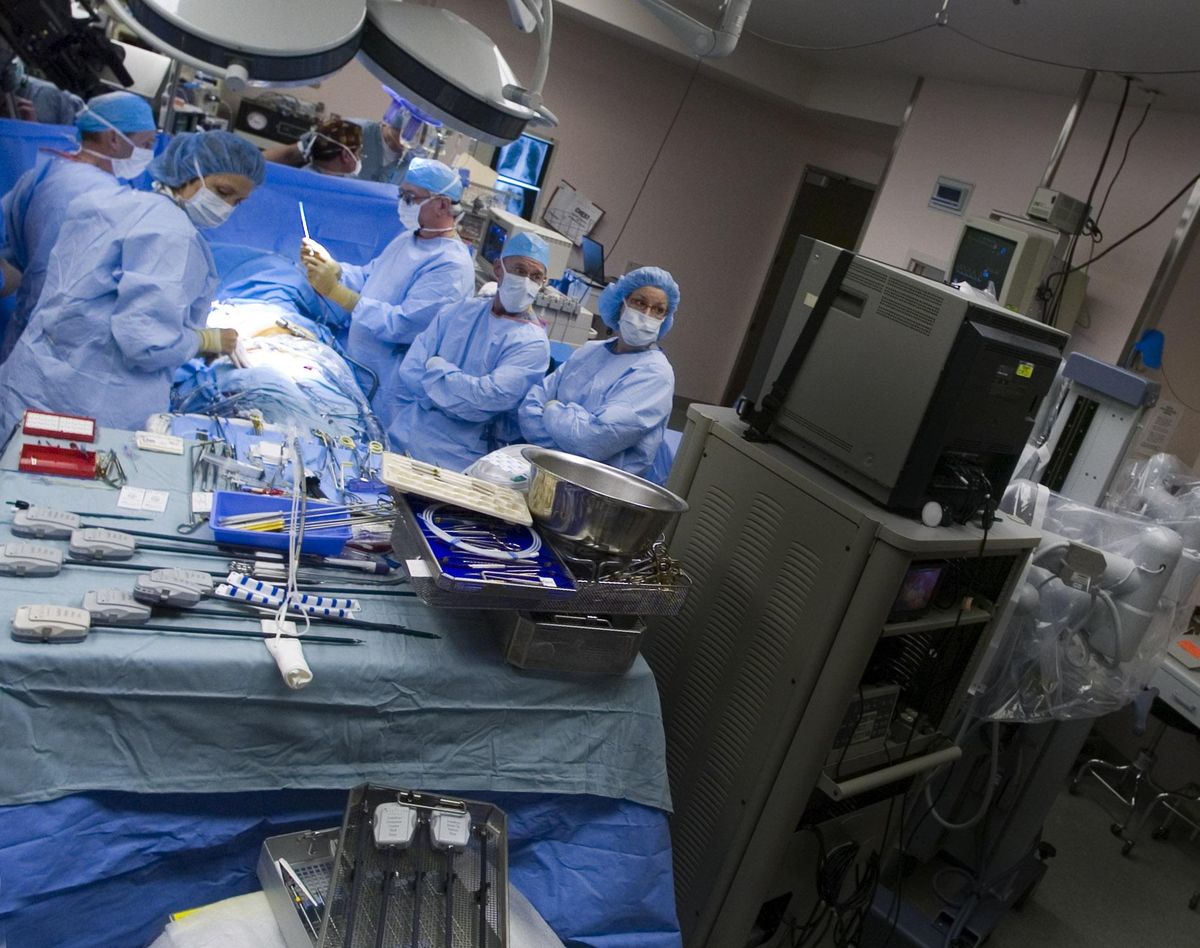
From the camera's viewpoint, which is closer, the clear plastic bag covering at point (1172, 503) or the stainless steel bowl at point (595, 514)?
the stainless steel bowl at point (595, 514)

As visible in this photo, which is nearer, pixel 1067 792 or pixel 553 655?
pixel 553 655

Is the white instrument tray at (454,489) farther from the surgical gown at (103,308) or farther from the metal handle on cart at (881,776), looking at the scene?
the surgical gown at (103,308)

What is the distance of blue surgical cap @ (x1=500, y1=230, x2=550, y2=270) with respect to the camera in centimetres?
339

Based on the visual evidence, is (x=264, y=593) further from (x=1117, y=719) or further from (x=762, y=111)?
(x=762, y=111)

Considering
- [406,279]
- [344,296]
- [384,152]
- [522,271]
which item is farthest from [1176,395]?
[384,152]

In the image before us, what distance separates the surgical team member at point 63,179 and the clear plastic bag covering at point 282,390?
51cm

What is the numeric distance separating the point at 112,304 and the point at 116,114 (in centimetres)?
88

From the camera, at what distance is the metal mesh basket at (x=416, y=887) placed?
4.22 feet

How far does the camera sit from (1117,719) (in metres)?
4.23

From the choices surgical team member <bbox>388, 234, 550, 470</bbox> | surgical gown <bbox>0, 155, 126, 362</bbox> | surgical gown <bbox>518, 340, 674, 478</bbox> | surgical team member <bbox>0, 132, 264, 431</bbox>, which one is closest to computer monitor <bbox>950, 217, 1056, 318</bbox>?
surgical gown <bbox>518, 340, 674, 478</bbox>

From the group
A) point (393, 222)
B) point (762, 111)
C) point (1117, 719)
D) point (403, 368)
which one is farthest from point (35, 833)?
point (762, 111)

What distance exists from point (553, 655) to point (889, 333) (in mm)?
912

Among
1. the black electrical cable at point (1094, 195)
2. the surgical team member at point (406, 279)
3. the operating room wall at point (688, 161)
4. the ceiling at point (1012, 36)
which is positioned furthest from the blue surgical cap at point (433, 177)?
the black electrical cable at point (1094, 195)

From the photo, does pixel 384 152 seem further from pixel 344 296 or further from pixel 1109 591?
pixel 1109 591
